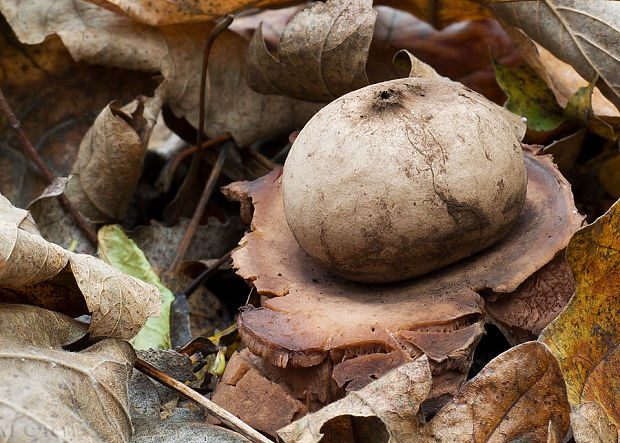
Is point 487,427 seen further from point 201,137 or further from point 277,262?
point 201,137

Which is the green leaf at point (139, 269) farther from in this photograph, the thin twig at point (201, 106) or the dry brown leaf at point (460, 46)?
the dry brown leaf at point (460, 46)

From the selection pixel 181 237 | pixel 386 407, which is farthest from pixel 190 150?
pixel 386 407

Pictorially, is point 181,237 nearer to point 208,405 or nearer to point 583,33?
point 208,405

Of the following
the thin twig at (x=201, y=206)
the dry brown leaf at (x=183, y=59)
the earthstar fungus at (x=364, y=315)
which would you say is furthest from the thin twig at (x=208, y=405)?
the dry brown leaf at (x=183, y=59)

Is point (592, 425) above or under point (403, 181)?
under

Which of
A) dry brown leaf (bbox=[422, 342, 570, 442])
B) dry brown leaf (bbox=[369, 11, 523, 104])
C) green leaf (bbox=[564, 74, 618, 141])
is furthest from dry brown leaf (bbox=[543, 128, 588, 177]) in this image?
dry brown leaf (bbox=[422, 342, 570, 442])

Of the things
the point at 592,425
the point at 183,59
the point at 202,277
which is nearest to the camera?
the point at 592,425
